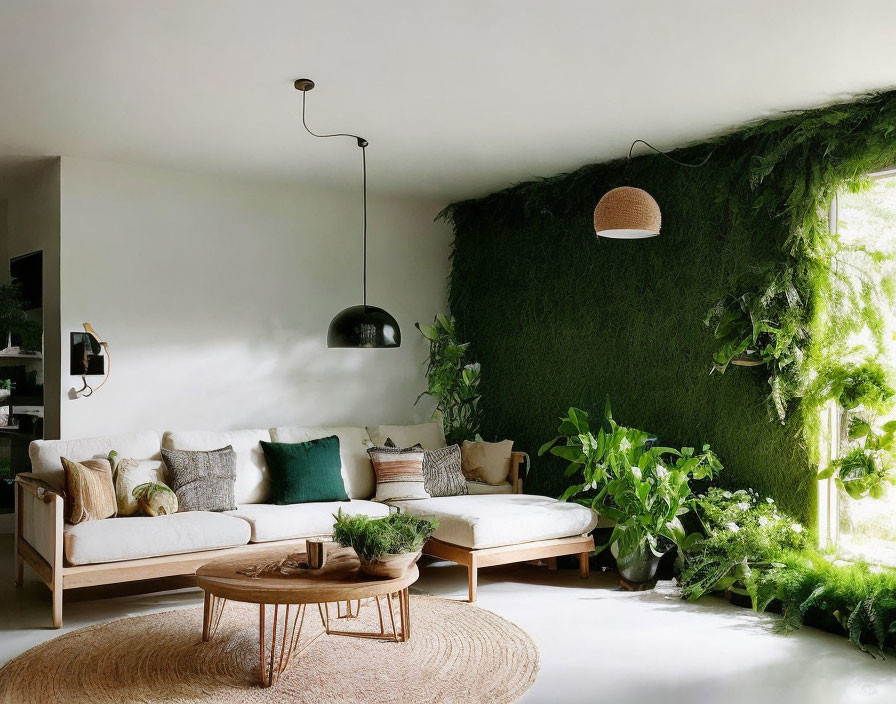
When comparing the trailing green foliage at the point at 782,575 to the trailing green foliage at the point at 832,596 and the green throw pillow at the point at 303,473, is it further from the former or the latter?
the green throw pillow at the point at 303,473

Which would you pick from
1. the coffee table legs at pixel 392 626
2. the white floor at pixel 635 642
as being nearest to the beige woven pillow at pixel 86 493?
the white floor at pixel 635 642

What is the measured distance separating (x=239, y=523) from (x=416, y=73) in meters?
2.52

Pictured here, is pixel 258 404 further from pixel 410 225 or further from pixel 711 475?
pixel 711 475

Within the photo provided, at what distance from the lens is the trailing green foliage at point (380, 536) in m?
3.53

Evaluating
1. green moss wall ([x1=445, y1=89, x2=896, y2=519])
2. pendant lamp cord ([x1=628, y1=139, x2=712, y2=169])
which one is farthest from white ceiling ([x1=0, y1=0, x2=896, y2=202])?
green moss wall ([x1=445, y1=89, x2=896, y2=519])

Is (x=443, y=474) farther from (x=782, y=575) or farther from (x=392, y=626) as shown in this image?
(x=782, y=575)

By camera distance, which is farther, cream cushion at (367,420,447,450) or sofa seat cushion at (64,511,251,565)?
cream cushion at (367,420,447,450)

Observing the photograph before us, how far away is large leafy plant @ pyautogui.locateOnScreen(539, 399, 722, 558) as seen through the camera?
4801 millimetres

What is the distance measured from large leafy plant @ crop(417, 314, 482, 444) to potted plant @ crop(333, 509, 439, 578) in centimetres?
275

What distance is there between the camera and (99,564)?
427cm

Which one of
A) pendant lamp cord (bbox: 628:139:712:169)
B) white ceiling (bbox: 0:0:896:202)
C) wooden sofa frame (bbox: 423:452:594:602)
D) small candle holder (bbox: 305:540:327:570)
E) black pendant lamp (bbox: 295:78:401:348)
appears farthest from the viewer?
pendant lamp cord (bbox: 628:139:712:169)

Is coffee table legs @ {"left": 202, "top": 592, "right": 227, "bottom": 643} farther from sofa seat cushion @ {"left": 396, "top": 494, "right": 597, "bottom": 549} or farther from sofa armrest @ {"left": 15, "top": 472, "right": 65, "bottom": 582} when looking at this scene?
sofa seat cushion @ {"left": 396, "top": 494, "right": 597, "bottom": 549}

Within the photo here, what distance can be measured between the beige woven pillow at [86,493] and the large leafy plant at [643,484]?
8.44 feet

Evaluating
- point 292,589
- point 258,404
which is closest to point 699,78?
point 292,589
